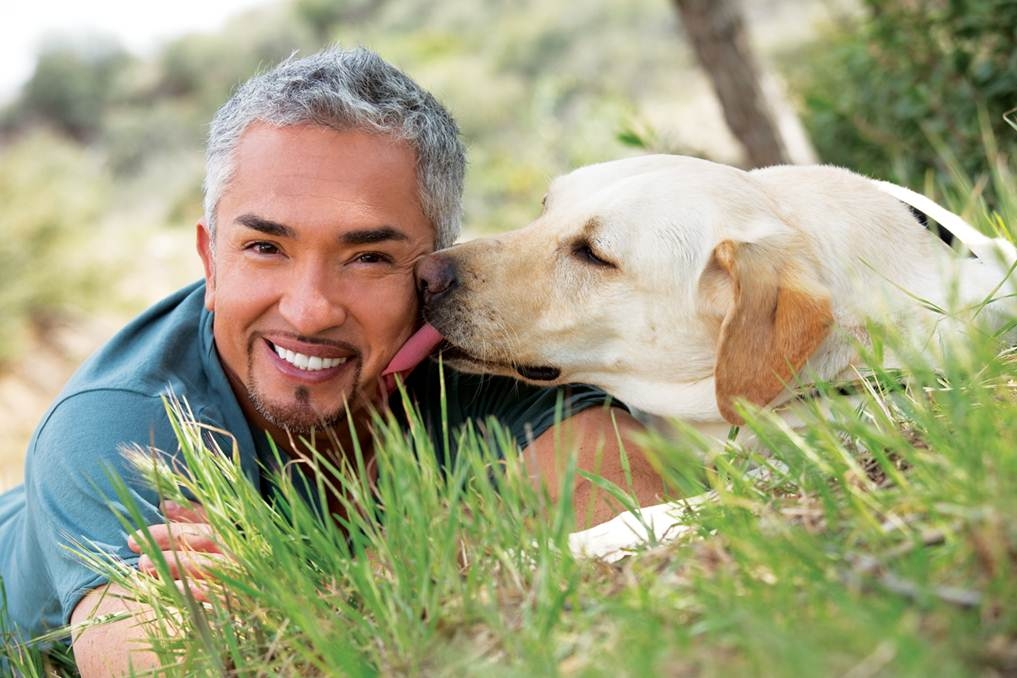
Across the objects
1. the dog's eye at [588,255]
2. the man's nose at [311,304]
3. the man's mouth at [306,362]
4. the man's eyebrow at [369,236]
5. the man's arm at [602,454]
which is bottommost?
the man's arm at [602,454]

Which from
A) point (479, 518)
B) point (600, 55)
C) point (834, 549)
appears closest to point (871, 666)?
point (834, 549)

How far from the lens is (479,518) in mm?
1941

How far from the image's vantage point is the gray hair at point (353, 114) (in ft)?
10.0

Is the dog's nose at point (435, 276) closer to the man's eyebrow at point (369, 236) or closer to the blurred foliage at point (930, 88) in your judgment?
the man's eyebrow at point (369, 236)

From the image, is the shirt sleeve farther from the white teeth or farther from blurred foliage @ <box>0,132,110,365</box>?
blurred foliage @ <box>0,132,110,365</box>

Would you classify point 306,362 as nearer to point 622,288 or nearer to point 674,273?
point 622,288

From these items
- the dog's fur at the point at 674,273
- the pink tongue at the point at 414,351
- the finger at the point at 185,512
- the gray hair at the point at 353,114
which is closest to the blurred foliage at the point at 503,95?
the gray hair at the point at 353,114

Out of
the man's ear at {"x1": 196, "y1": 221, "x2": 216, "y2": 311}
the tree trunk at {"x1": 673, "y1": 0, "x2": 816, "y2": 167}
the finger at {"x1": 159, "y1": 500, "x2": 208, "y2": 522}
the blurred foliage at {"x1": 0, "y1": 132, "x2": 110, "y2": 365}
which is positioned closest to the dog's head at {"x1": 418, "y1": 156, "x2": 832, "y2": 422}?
the man's ear at {"x1": 196, "y1": 221, "x2": 216, "y2": 311}

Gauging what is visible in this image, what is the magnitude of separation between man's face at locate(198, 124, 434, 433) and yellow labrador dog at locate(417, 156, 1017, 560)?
16 cm

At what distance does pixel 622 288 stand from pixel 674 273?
16cm

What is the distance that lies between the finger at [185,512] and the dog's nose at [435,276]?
37.0 inches

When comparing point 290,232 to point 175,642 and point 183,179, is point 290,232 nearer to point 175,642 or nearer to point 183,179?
point 175,642

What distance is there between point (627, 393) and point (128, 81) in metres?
29.4

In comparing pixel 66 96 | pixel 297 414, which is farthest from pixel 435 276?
pixel 66 96
